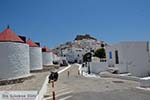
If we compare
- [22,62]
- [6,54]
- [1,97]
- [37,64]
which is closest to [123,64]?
[37,64]

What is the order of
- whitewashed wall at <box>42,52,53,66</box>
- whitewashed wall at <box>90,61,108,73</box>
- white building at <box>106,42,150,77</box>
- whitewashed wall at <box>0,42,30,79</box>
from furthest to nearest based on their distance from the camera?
whitewashed wall at <box>42,52,53,66</box>, whitewashed wall at <box>90,61,108,73</box>, white building at <box>106,42,150,77</box>, whitewashed wall at <box>0,42,30,79</box>

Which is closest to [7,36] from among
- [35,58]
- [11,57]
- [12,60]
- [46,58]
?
[11,57]

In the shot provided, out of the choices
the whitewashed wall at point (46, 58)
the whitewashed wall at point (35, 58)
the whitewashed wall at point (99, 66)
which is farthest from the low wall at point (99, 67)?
the whitewashed wall at point (46, 58)

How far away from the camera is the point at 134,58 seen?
29578 millimetres

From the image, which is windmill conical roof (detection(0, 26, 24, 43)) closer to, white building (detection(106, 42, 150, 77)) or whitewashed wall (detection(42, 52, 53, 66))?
white building (detection(106, 42, 150, 77))

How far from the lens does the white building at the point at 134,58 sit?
2892cm

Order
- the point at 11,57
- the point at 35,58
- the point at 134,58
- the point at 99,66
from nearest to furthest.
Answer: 1. the point at 11,57
2. the point at 35,58
3. the point at 134,58
4. the point at 99,66

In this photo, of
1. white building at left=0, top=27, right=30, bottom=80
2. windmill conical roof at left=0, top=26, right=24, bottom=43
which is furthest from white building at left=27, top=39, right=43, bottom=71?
windmill conical roof at left=0, top=26, right=24, bottom=43

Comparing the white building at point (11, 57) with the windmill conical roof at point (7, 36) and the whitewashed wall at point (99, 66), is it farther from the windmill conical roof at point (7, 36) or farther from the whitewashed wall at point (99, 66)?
the whitewashed wall at point (99, 66)

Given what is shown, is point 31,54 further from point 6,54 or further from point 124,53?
point 124,53

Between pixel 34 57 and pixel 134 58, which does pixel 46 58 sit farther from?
pixel 134 58

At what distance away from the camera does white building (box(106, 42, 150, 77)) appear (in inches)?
1139

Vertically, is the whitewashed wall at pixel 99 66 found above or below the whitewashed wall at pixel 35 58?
below

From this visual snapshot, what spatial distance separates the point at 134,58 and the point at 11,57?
1788 cm
